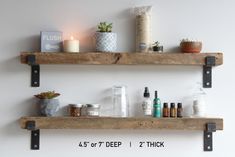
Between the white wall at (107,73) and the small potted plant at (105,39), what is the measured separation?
0.08 metres

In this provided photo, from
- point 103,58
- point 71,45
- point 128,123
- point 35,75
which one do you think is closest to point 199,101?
point 128,123

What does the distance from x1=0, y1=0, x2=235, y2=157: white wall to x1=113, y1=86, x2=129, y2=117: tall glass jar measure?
0.03 m

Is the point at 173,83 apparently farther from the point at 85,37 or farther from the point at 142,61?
the point at 85,37

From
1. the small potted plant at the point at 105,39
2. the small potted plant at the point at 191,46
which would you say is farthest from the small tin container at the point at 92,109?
the small potted plant at the point at 191,46

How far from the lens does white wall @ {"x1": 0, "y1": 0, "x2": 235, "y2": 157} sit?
1.71 m

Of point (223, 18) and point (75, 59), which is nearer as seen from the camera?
point (75, 59)

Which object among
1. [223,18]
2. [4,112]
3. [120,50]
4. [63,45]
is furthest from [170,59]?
[4,112]

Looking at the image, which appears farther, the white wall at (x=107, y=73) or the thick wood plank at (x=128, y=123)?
the white wall at (x=107, y=73)

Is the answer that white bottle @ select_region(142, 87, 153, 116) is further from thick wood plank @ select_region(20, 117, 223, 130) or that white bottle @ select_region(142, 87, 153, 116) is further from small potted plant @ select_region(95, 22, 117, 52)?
small potted plant @ select_region(95, 22, 117, 52)

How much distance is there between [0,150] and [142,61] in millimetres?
775

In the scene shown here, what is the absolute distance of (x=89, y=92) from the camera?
67.8 inches

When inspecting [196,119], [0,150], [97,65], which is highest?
[97,65]

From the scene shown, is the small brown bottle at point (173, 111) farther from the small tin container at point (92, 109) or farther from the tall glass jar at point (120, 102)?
the small tin container at point (92, 109)

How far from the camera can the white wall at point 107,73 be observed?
67.3 inches
